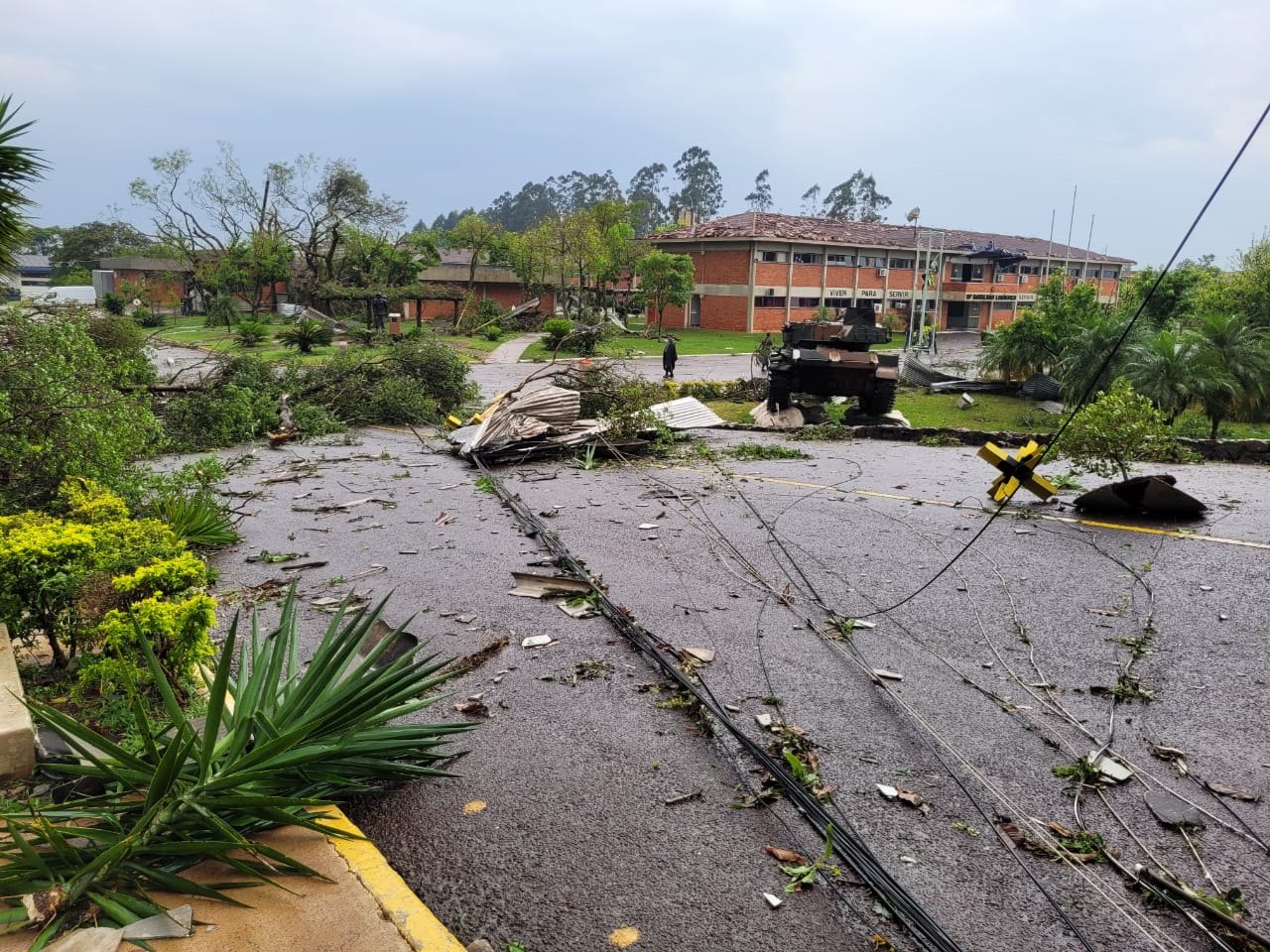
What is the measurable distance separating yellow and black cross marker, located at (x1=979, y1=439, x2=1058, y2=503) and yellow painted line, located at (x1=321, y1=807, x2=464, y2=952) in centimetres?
624

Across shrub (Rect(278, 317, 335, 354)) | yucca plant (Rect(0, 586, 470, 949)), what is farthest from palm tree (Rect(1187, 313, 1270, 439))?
shrub (Rect(278, 317, 335, 354))

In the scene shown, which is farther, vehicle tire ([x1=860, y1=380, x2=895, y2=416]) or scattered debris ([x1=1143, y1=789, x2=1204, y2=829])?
vehicle tire ([x1=860, y1=380, x2=895, y2=416])

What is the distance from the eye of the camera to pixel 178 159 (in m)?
56.3

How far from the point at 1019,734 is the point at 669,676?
193 cm

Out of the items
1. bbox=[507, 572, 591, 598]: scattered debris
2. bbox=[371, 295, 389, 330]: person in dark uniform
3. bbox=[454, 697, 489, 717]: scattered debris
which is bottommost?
bbox=[507, 572, 591, 598]: scattered debris

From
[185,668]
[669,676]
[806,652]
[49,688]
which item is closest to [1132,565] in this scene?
[806,652]

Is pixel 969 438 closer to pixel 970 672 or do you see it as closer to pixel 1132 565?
pixel 1132 565

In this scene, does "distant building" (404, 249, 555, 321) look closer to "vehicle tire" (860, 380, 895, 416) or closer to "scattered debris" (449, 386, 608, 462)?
"vehicle tire" (860, 380, 895, 416)

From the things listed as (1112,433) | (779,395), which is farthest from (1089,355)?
(1112,433)

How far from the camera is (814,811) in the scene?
3.92 meters

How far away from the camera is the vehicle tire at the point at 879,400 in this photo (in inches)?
742

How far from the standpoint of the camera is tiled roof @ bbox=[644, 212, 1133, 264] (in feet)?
176

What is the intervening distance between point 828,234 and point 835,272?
243 cm

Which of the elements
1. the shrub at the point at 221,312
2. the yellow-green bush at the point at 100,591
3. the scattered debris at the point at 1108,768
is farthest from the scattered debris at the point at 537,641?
the shrub at the point at 221,312
